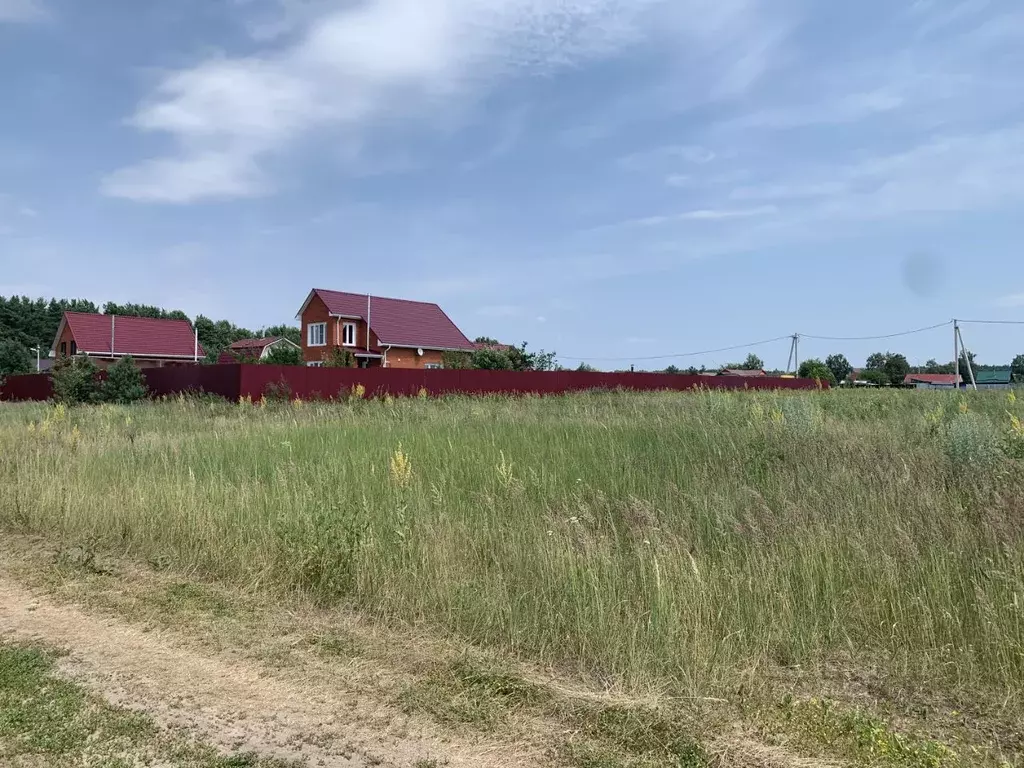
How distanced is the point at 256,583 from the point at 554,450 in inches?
169

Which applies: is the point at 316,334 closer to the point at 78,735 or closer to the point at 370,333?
the point at 370,333

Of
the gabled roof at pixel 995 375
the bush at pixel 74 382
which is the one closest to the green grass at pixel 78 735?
the bush at pixel 74 382

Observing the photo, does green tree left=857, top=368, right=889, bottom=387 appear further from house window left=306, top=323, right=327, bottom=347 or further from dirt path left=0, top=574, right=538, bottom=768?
dirt path left=0, top=574, right=538, bottom=768

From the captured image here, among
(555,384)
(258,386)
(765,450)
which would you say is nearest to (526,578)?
(765,450)

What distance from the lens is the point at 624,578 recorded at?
4055 millimetres

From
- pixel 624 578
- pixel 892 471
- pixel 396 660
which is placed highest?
pixel 892 471

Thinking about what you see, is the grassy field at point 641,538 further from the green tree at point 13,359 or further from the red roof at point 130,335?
the green tree at point 13,359

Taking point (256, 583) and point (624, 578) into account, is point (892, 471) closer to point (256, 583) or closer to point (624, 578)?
point (624, 578)

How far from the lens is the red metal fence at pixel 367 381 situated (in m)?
20.0

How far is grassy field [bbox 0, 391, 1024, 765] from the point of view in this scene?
3.39 metres

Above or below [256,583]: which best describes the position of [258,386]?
above

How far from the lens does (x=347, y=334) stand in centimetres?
4369

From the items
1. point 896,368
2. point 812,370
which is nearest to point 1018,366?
point 896,368

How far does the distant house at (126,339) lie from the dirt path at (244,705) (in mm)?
48886
